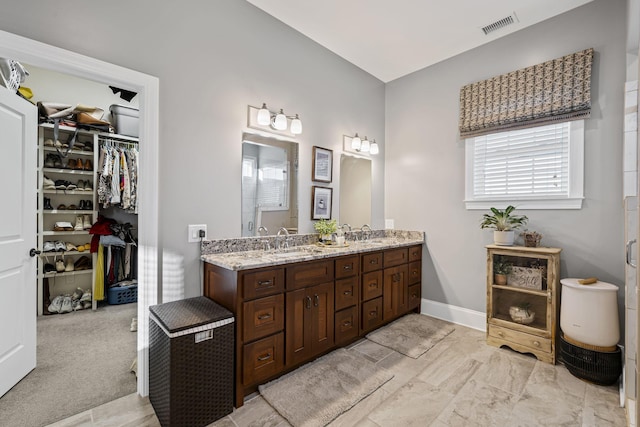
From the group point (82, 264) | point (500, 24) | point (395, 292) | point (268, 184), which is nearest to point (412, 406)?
point (395, 292)

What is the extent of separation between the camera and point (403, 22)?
272 centimetres

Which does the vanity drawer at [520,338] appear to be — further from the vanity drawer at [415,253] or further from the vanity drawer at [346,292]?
the vanity drawer at [346,292]

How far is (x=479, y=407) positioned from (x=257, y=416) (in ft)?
4.65

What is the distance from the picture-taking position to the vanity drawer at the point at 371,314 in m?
2.74

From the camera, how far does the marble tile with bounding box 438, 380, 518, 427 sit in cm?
173

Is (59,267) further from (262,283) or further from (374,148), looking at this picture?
(374,148)

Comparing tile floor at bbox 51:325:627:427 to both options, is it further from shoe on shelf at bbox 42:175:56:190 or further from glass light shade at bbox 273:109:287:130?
shoe on shelf at bbox 42:175:56:190

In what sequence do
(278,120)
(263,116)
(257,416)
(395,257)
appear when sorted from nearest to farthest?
1. (257,416)
2. (263,116)
3. (278,120)
4. (395,257)

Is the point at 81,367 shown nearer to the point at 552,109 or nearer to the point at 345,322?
the point at 345,322

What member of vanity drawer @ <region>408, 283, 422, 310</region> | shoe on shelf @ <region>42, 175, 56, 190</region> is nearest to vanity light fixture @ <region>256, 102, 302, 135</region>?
vanity drawer @ <region>408, 283, 422, 310</region>

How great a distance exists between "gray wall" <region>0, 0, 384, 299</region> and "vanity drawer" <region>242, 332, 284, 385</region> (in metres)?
0.64

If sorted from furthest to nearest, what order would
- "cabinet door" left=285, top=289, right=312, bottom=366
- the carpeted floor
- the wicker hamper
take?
"cabinet door" left=285, top=289, right=312, bottom=366 < the carpeted floor < the wicker hamper

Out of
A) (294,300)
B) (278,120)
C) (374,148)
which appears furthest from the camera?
(374,148)

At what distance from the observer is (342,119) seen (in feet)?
11.1
